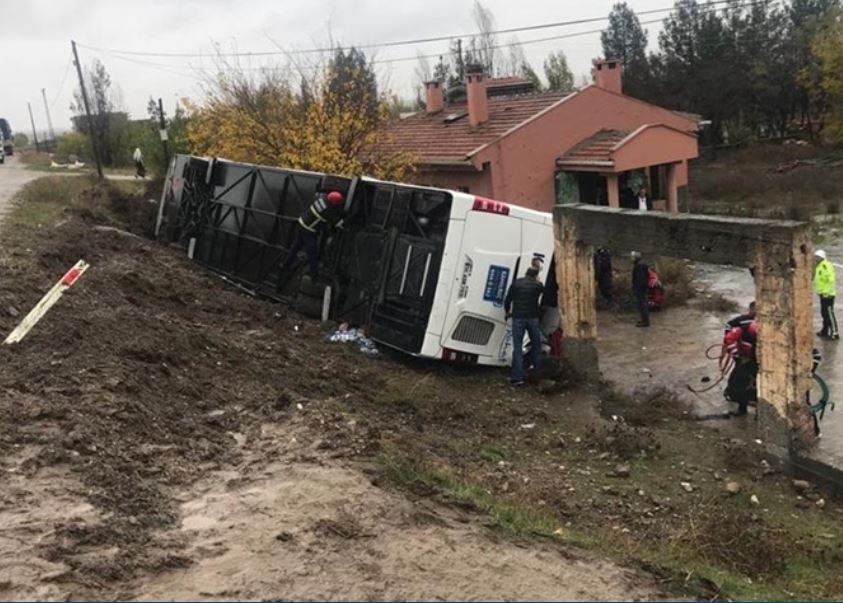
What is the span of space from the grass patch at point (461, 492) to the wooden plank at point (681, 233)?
166 inches

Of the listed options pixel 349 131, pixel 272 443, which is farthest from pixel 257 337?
pixel 349 131

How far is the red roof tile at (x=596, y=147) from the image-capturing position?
2367cm

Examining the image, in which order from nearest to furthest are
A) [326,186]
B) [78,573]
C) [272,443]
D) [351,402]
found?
[78,573], [272,443], [351,402], [326,186]

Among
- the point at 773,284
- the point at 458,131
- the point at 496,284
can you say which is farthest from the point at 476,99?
the point at 773,284

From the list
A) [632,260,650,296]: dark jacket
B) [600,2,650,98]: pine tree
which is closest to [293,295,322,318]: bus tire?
[632,260,650,296]: dark jacket

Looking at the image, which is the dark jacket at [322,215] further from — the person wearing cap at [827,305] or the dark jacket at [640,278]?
→ the person wearing cap at [827,305]

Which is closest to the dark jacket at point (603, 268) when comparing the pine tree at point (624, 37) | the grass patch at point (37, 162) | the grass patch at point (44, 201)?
the grass patch at point (44, 201)

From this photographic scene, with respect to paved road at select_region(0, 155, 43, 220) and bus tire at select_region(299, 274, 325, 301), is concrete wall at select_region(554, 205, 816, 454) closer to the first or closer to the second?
bus tire at select_region(299, 274, 325, 301)

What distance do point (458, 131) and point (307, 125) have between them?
546cm

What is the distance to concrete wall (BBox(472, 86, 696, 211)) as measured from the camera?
2289cm

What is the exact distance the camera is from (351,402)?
981 cm

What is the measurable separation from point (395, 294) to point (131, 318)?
3.52 metres

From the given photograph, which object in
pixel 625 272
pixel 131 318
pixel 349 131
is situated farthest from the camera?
pixel 349 131

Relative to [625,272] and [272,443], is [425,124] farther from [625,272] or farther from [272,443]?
[272,443]
